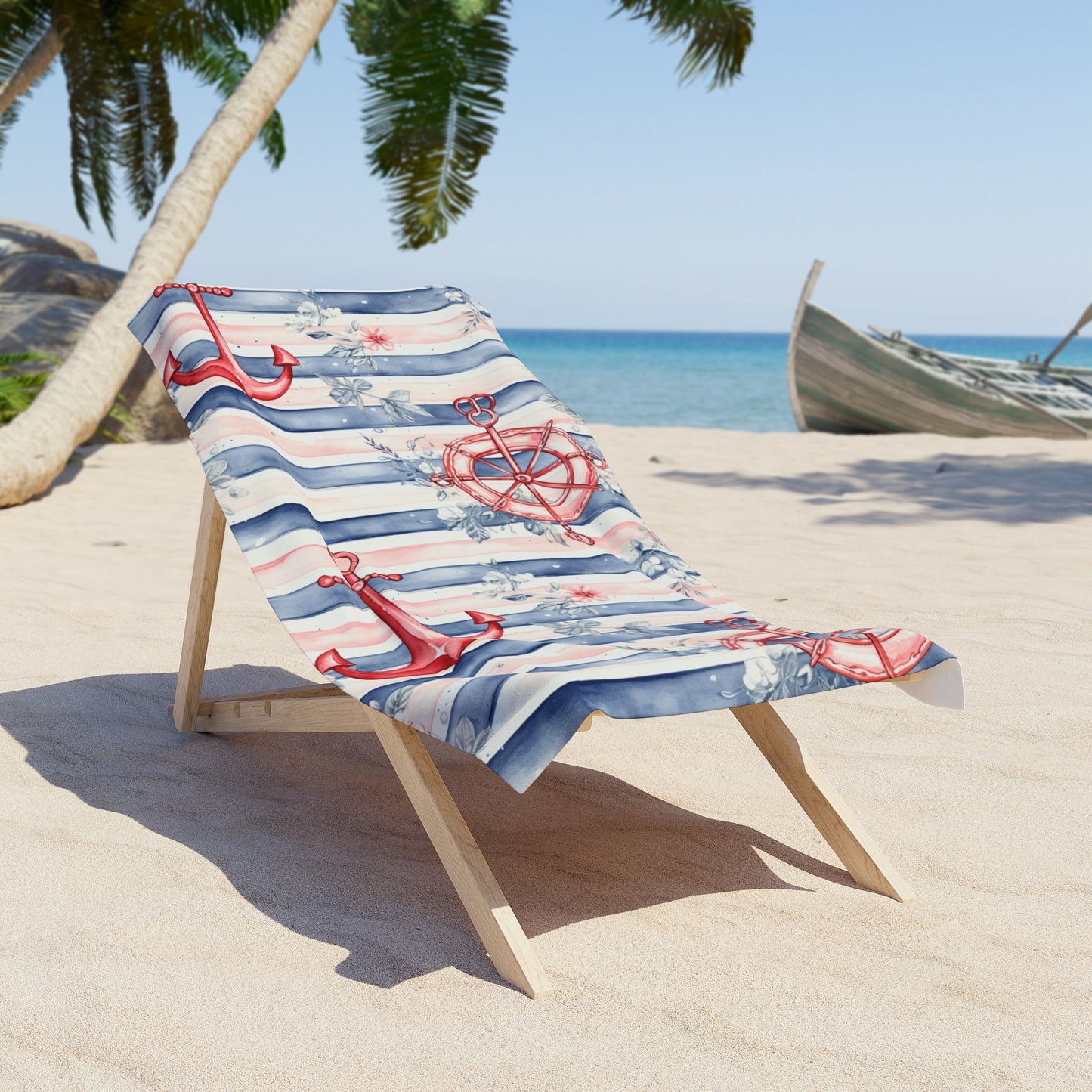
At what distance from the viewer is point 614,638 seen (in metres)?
2.11

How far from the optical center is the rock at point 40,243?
→ 489 inches

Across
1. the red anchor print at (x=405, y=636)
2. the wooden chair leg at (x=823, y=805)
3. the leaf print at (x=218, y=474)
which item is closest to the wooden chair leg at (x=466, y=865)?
the red anchor print at (x=405, y=636)

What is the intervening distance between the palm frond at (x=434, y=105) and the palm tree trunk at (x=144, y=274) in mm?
1806

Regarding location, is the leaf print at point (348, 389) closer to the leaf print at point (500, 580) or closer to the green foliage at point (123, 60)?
the leaf print at point (500, 580)

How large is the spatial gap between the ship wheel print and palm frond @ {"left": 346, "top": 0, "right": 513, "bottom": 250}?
6539 mm

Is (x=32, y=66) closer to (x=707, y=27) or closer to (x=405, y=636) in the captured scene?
(x=707, y=27)

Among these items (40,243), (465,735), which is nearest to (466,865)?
(465,735)

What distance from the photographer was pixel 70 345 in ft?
25.9

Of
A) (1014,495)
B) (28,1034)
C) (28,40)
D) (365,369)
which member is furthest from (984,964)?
(28,40)

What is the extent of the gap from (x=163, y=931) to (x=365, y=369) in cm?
160

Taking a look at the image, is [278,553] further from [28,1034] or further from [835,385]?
[835,385]

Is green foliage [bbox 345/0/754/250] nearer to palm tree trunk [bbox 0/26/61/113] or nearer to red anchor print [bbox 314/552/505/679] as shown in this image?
palm tree trunk [bbox 0/26/61/113]

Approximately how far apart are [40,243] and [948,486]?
10.3 metres

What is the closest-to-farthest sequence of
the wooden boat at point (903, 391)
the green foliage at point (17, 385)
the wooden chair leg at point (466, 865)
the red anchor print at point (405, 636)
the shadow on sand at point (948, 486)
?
the wooden chair leg at point (466, 865) → the red anchor print at point (405, 636) → the shadow on sand at point (948, 486) → the green foliage at point (17, 385) → the wooden boat at point (903, 391)
